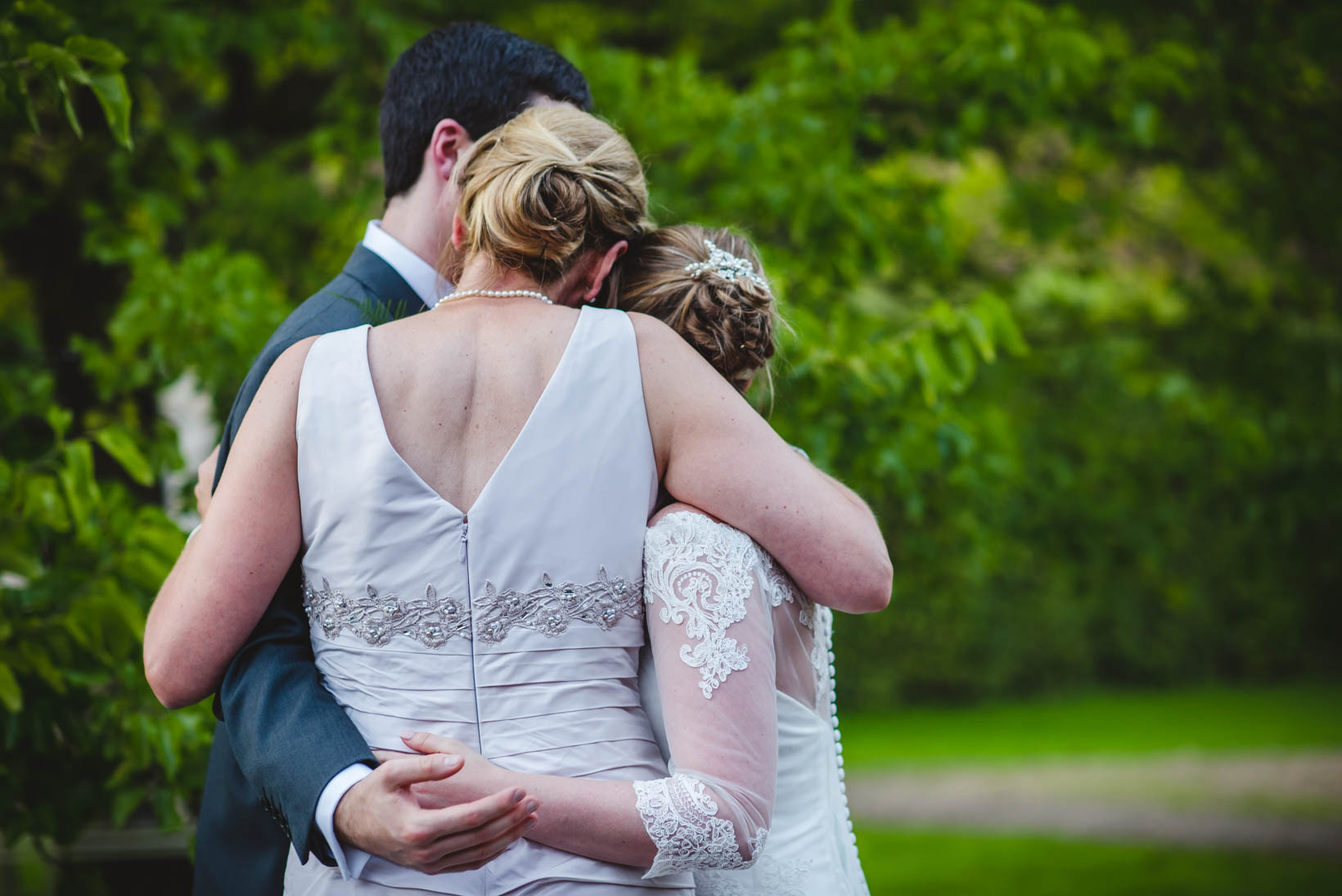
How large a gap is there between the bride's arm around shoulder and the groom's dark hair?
794 millimetres

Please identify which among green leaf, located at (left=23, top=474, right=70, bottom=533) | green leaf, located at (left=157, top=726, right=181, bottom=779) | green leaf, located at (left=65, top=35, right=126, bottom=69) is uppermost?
green leaf, located at (left=65, top=35, right=126, bottom=69)

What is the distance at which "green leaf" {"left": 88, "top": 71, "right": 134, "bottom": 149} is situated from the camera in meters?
2.36

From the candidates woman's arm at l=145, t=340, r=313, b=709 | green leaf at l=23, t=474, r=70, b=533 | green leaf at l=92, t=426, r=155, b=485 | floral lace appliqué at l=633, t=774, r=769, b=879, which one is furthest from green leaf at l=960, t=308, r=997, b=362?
green leaf at l=23, t=474, r=70, b=533

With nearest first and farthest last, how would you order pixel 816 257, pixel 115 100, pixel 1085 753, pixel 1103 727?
pixel 115 100 → pixel 816 257 → pixel 1085 753 → pixel 1103 727

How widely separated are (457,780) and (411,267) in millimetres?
1145

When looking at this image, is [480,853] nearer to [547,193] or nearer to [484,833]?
[484,833]

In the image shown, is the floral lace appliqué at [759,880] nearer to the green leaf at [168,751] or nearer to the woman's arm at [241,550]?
the woman's arm at [241,550]

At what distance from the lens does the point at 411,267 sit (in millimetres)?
2309

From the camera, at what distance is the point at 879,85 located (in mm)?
3916

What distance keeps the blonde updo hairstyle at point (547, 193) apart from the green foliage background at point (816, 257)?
97 cm

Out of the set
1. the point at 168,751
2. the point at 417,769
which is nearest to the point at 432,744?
the point at 417,769

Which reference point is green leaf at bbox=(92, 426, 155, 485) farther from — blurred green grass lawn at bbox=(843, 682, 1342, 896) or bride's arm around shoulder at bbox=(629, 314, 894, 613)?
blurred green grass lawn at bbox=(843, 682, 1342, 896)

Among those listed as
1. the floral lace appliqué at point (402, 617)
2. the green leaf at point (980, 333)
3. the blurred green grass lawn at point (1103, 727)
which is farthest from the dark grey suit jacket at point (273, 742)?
the blurred green grass lawn at point (1103, 727)

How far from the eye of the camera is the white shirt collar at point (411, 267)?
90.8 inches
